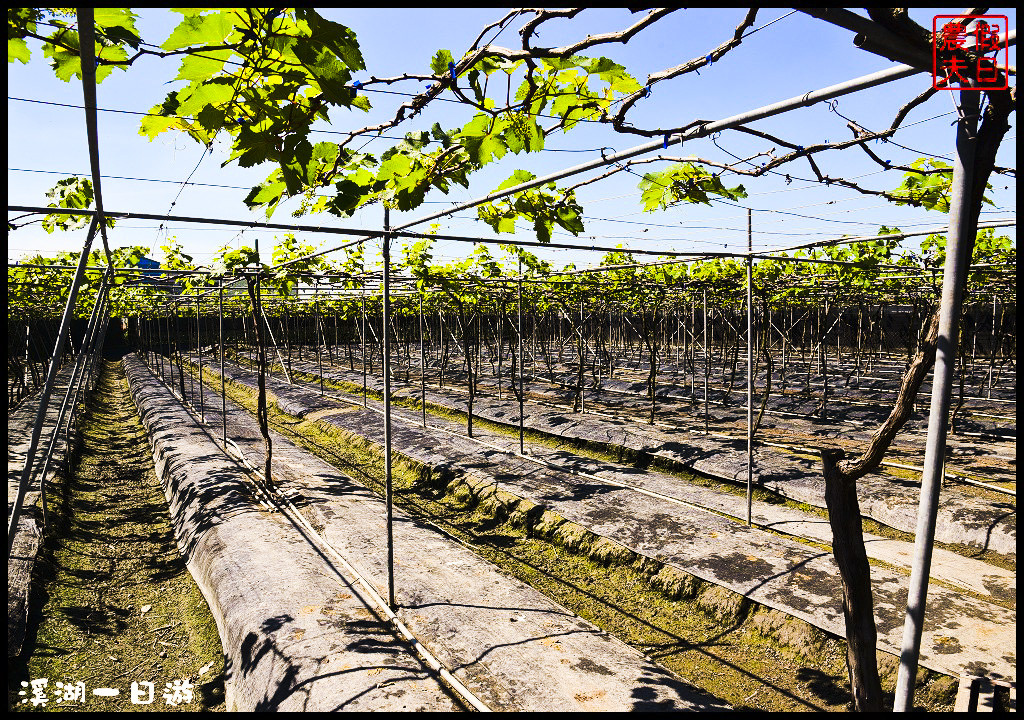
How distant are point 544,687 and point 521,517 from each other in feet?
15.0

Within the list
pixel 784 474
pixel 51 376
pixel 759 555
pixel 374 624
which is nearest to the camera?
pixel 51 376

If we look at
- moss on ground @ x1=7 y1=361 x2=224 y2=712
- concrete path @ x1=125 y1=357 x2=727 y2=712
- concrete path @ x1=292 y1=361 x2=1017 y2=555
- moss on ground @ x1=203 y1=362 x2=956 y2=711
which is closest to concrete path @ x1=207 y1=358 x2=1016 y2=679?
moss on ground @ x1=203 y1=362 x2=956 y2=711

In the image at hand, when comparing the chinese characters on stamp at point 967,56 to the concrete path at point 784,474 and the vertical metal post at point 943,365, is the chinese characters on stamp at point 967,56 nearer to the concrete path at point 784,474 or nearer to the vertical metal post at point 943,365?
the vertical metal post at point 943,365

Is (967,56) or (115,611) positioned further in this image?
(115,611)

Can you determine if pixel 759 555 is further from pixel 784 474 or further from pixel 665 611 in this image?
pixel 784 474

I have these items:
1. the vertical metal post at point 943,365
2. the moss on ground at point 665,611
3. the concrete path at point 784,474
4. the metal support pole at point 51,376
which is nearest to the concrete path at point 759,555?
the moss on ground at point 665,611

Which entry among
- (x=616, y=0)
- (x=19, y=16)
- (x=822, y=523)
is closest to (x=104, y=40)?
(x=19, y=16)

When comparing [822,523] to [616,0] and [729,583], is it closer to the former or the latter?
[729,583]

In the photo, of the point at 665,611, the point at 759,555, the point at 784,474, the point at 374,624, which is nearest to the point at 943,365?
the point at 374,624

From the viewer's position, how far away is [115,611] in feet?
21.2

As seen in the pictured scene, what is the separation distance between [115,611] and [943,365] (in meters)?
7.69

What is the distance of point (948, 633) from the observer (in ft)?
17.7

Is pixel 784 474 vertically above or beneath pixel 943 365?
beneath

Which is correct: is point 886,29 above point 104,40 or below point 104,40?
below
